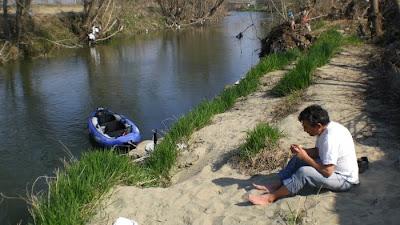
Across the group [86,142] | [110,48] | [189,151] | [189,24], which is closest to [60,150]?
[86,142]

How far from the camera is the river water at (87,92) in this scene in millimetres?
10645

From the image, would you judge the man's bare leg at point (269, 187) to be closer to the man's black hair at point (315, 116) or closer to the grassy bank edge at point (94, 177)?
the man's black hair at point (315, 116)

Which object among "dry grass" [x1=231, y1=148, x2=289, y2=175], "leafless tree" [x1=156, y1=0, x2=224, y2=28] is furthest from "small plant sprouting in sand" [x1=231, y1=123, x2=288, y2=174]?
"leafless tree" [x1=156, y1=0, x2=224, y2=28]

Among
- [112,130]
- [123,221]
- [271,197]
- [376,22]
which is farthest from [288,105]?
[376,22]

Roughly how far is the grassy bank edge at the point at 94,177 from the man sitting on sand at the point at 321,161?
1.77 metres

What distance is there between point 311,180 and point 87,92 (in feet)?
43.1

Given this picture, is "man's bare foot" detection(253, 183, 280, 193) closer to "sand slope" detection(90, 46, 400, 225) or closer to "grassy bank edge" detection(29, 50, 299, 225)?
"sand slope" detection(90, 46, 400, 225)

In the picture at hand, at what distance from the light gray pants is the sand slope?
4.3 inches

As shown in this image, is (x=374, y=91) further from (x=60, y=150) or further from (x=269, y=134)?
(x=60, y=150)

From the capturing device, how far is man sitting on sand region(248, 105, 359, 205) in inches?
186

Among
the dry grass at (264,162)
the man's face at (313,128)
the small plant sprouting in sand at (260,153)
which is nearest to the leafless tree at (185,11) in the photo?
the small plant sprouting in sand at (260,153)

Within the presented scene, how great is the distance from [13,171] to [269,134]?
19.1ft

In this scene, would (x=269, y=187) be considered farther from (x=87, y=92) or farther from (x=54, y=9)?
(x=54, y=9)

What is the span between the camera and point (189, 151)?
7.78 meters
